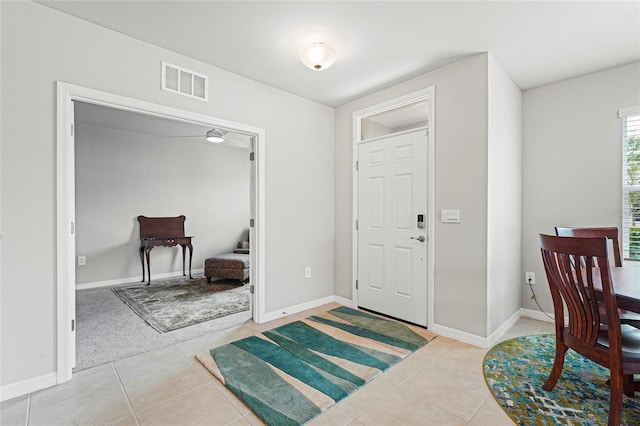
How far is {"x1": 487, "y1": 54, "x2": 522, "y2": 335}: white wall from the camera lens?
2656 millimetres

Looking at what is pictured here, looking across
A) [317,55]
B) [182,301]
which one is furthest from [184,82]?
[182,301]

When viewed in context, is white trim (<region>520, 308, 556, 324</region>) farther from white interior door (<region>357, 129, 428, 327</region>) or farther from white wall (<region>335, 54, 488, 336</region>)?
white interior door (<region>357, 129, 428, 327</region>)

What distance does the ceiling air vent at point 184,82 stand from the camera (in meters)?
2.55

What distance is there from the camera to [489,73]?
2594mm

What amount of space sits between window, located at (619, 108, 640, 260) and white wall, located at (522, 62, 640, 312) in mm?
47

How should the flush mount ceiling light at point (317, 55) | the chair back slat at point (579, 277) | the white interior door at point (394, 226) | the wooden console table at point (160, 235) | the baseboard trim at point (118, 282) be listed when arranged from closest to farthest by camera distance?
the chair back slat at point (579, 277)
the flush mount ceiling light at point (317, 55)
the white interior door at point (394, 226)
the baseboard trim at point (118, 282)
the wooden console table at point (160, 235)

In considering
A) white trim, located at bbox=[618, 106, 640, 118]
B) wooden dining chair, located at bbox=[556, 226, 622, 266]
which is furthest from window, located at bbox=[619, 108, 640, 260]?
wooden dining chair, located at bbox=[556, 226, 622, 266]

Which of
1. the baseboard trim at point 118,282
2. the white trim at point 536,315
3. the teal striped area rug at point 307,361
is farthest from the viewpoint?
the baseboard trim at point 118,282

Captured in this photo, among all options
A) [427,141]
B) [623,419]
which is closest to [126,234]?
[427,141]

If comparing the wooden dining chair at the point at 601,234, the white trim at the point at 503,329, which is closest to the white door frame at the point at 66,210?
the white trim at the point at 503,329

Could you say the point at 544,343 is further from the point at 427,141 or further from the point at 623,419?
the point at 427,141

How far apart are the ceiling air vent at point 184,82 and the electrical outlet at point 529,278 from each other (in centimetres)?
387

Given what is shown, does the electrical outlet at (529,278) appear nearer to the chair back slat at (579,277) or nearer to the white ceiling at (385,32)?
the chair back slat at (579,277)

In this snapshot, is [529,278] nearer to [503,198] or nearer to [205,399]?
[503,198]
